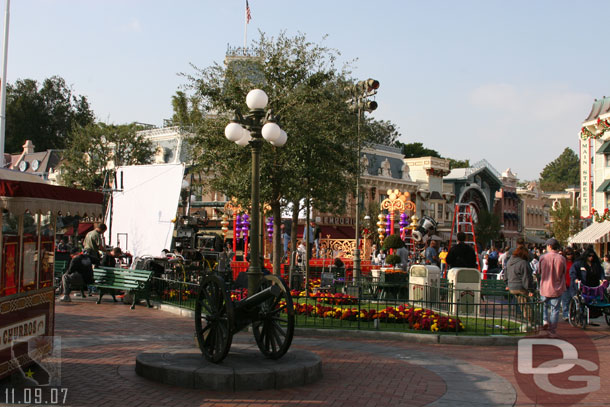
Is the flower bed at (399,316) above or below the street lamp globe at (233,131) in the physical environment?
below

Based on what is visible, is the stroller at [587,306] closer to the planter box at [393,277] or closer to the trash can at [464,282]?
the trash can at [464,282]

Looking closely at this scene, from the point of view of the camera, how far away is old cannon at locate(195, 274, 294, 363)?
6945 millimetres

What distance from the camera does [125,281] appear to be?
14.2 metres

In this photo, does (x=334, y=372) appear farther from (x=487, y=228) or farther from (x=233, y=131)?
(x=487, y=228)

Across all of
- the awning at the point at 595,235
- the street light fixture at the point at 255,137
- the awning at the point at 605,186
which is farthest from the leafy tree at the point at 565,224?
the street light fixture at the point at 255,137

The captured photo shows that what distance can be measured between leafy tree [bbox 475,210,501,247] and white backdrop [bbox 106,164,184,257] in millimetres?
49158

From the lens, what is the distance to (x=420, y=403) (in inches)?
248

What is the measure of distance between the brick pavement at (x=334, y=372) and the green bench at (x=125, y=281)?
2.29m

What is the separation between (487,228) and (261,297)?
60.8 m

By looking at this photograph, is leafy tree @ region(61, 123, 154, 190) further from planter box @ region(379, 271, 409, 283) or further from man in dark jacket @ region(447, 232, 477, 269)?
man in dark jacket @ region(447, 232, 477, 269)

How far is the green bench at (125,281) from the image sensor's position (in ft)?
45.8

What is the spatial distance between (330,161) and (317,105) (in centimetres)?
172

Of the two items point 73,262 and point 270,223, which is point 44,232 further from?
point 270,223

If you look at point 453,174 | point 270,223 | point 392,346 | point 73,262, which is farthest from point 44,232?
point 453,174
